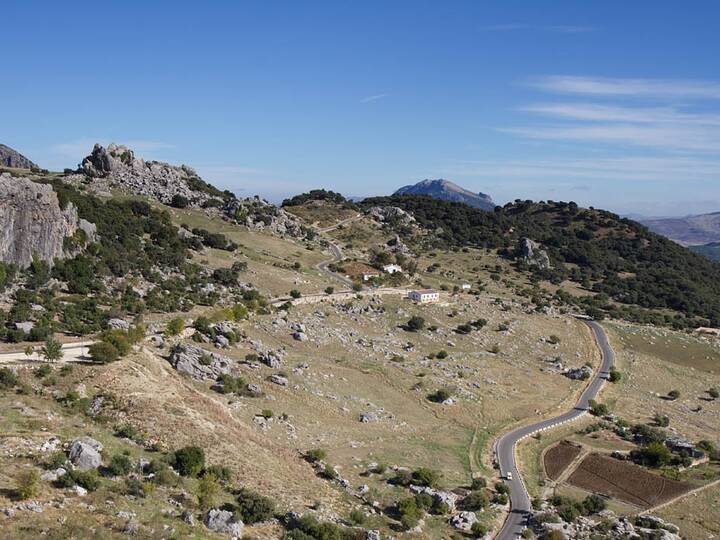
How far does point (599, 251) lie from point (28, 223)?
5345 inches

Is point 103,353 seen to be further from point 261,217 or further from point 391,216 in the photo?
point 391,216

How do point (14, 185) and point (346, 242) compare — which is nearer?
point (14, 185)

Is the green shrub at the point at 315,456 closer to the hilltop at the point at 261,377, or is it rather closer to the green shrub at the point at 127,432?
the hilltop at the point at 261,377

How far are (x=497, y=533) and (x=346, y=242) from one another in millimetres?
102632

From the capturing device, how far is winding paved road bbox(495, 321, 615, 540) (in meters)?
39.2

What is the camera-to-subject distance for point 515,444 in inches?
2104

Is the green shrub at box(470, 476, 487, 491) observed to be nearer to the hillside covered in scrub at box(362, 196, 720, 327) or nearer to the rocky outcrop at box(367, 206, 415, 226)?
the hillside covered in scrub at box(362, 196, 720, 327)

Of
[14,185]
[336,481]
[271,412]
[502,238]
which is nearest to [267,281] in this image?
[14,185]

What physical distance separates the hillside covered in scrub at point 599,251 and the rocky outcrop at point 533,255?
270 cm

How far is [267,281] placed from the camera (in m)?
89.8

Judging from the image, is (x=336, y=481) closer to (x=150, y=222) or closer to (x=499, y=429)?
(x=499, y=429)

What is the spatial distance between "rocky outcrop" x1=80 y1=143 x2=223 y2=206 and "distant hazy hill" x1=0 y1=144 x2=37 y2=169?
1884 inches

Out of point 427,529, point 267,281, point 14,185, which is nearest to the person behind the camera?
point 427,529

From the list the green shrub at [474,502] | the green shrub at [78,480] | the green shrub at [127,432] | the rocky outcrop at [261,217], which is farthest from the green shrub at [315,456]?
the rocky outcrop at [261,217]
